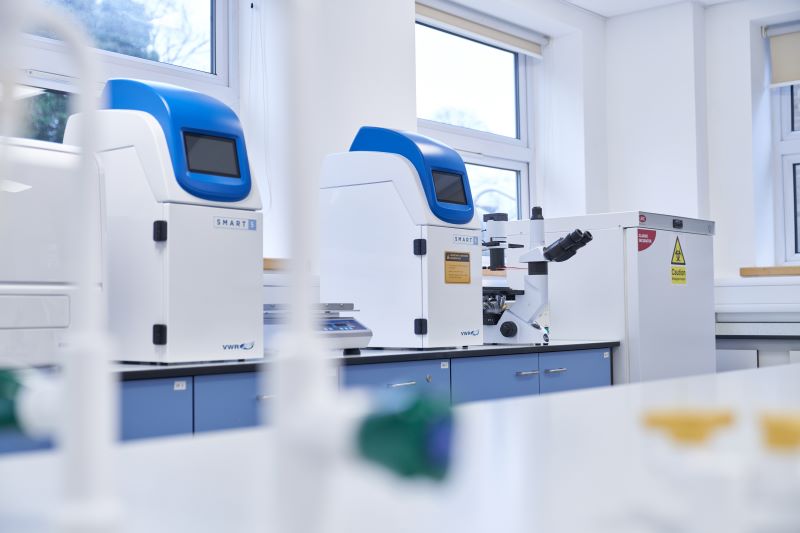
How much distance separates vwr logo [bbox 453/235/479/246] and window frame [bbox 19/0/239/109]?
128 cm

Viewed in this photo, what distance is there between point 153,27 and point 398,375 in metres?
1.82

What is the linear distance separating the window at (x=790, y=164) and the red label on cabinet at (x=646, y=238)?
1972 millimetres

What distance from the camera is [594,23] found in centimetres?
541

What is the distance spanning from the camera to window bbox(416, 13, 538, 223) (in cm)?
474

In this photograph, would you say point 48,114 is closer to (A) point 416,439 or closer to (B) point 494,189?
(B) point 494,189

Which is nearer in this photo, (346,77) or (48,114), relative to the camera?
(48,114)

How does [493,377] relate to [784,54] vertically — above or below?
below

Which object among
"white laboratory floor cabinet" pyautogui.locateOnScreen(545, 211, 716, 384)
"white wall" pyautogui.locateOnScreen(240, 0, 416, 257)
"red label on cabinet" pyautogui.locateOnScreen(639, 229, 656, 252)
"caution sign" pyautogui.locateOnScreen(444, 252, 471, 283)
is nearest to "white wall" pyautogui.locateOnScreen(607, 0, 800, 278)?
"white laboratory floor cabinet" pyautogui.locateOnScreen(545, 211, 716, 384)

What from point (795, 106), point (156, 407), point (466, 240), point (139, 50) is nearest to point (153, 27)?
point (139, 50)

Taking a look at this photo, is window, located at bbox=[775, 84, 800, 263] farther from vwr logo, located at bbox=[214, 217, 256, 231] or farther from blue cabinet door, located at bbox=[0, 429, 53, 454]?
blue cabinet door, located at bbox=[0, 429, 53, 454]

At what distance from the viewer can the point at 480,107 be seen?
511cm

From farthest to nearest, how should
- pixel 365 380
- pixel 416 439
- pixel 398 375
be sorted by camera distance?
pixel 398 375 < pixel 365 380 < pixel 416 439

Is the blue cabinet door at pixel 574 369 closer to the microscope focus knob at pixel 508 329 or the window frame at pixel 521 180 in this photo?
the microscope focus knob at pixel 508 329

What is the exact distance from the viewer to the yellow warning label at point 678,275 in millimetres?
3688
